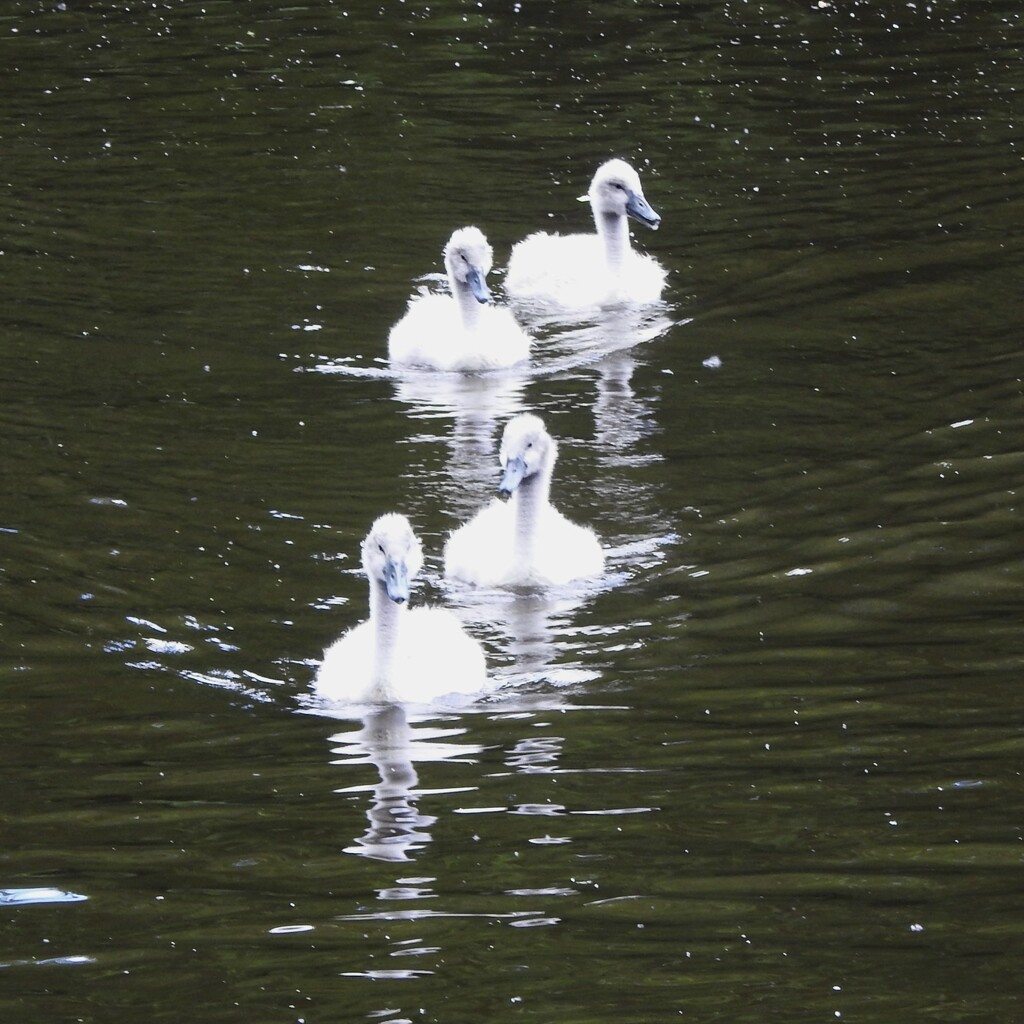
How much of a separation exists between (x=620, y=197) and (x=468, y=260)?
1714 mm

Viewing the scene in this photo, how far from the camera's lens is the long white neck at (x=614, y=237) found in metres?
13.7

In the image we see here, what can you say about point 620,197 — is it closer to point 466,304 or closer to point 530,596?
point 466,304

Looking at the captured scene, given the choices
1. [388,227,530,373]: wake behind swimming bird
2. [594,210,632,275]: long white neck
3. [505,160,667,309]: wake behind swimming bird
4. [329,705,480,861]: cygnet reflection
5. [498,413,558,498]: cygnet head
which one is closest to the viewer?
[329,705,480,861]: cygnet reflection

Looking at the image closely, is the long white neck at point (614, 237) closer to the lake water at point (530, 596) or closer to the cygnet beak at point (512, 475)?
the lake water at point (530, 596)

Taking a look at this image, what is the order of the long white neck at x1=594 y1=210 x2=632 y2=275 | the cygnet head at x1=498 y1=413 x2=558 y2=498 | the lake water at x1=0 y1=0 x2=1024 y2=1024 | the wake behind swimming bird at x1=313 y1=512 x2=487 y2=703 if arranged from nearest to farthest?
1. the lake water at x1=0 y1=0 x2=1024 y2=1024
2. the wake behind swimming bird at x1=313 y1=512 x2=487 y2=703
3. the cygnet head at x1=498 y1=413 x2=558 y2=498
4. the long white neck at x1=594 y1=210 x2=632 y2=275

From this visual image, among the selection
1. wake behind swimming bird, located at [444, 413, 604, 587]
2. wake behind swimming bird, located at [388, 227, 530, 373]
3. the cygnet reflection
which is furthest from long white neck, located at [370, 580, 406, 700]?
wake behind swimming bird, located at [388, 227, 530, 373]

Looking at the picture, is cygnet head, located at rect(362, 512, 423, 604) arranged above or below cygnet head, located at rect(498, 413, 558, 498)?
below

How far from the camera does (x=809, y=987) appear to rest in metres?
5.61

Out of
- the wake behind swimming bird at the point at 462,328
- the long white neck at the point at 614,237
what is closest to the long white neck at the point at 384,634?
the wake behind swimming bird at the point at 462,328

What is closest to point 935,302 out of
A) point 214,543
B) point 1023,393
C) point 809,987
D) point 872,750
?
point 1023,393

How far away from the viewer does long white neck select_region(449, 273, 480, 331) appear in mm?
12633

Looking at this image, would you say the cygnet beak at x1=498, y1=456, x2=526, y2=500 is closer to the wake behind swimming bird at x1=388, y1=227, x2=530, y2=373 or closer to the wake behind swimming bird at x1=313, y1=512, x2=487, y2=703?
the wake behind swimming bird at x1=313, y1=512, x2=487, y2=703

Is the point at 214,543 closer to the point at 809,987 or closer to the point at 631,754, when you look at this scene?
the point at 631,754

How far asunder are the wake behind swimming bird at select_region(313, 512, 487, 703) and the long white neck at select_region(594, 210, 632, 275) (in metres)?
5.77
